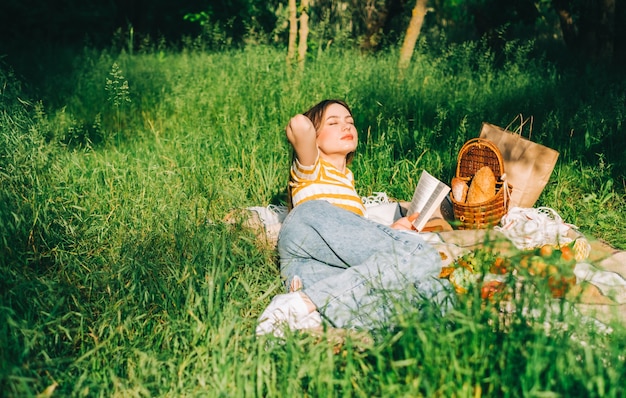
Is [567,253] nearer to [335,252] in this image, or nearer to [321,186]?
[335,252]

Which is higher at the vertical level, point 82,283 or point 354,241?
point 354,241

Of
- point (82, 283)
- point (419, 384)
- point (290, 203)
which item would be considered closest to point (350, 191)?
point (290, 203)

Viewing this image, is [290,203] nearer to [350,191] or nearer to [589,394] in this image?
[350,191]

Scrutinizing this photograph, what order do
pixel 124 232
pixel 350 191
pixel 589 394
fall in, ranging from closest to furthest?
1. pixel 589 394
2. pixel 124 232
3. pixel 350 191

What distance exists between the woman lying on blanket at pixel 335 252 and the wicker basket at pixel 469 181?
384mm

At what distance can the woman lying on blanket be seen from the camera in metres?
2.83

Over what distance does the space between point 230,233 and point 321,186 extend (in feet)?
2.13

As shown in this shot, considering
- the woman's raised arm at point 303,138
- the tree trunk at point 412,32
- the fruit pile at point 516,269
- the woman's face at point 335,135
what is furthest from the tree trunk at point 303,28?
the fruit pile at point 516,269

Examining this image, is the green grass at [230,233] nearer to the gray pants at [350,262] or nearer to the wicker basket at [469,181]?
the gray pants at [350,262]

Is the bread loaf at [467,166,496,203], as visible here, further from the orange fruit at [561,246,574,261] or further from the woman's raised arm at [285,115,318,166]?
the woman's raised arm at [285,115,318,166]

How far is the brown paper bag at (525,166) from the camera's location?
13.6 feet

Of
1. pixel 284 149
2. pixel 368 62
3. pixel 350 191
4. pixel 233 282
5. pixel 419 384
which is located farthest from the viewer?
pixel 368 62

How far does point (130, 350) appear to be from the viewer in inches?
103

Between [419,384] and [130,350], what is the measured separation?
122cm
